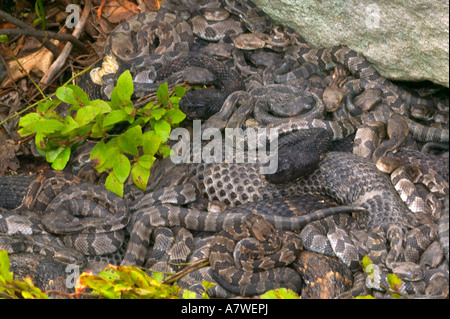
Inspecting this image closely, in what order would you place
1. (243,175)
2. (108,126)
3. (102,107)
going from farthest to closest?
(243,175)
(108,126)
(102,107)

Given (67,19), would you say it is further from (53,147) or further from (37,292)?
(37,292)

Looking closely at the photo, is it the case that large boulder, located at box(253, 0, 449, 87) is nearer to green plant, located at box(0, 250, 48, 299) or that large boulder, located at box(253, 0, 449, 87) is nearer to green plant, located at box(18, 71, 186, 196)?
green plant, located at box(18, 71, 186, 196)

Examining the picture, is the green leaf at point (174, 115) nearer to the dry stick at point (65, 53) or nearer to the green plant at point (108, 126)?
the green plant at point (108, 126)

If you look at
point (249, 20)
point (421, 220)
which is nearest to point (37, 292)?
point (421, 220)

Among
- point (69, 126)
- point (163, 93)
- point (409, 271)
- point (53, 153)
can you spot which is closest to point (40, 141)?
point (53, 153)

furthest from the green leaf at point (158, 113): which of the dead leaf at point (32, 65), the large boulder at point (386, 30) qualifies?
the dead leaf at point (32, 65)

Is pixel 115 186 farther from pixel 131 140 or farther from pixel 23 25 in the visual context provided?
pixel 23 25
